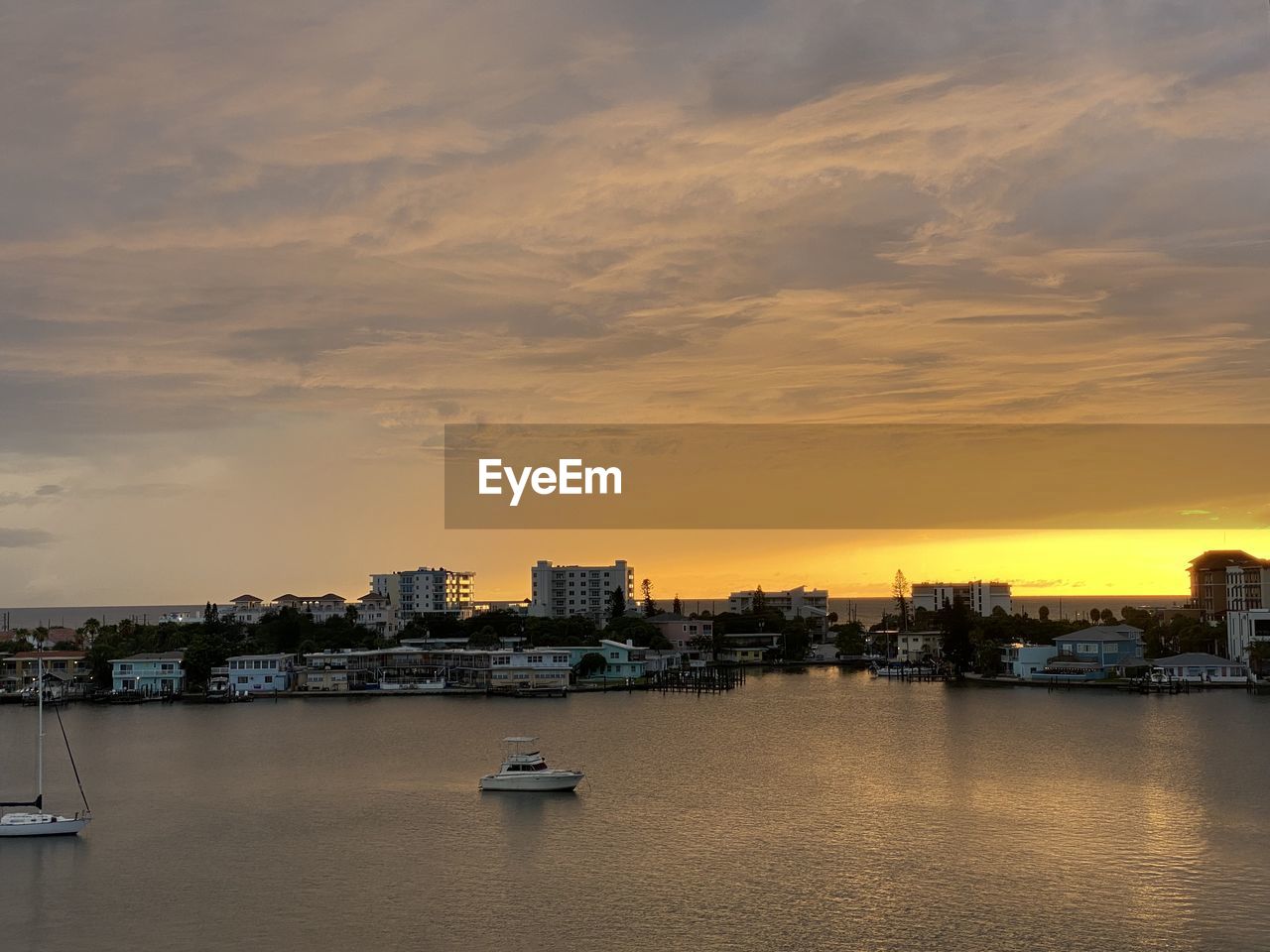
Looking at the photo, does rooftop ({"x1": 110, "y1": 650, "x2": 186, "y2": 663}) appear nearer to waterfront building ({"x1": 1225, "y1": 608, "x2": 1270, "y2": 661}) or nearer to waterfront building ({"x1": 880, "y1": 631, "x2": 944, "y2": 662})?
waterfront building ({"x1": 880, "y1": 631, "x2": 944, "y2": 662})

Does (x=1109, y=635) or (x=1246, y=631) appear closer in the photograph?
(x=1246, y=631)

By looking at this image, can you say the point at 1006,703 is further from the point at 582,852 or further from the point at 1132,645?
the point at 582,852

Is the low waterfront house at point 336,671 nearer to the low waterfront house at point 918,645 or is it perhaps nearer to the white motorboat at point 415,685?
the white motorboat at point 415,685

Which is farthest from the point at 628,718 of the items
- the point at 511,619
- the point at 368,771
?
the point at 511,619

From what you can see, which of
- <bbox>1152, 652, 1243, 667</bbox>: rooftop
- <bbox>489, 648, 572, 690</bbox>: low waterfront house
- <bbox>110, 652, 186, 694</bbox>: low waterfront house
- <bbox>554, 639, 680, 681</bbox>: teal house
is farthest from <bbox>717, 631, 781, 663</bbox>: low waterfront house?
<bbox>110, 652, 186, 694</bbox>: low waterfront house

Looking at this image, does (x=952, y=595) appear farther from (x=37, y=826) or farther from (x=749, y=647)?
(x=37, y=826)

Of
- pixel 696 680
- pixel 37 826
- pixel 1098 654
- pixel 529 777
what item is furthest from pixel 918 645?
pixel 37 826

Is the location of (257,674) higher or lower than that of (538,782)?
higher

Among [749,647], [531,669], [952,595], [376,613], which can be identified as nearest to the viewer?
[531,669]

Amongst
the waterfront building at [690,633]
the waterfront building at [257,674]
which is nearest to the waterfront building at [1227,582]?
the waterfront building at [690,633]
